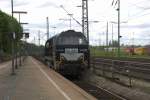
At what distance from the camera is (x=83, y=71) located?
34.9 metres

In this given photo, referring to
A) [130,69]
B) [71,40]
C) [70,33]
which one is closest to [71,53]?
[71,40]

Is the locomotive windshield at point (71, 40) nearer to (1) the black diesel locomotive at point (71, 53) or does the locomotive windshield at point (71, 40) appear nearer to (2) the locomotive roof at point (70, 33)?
(1) the black diesel locomotive at point (71, 53)

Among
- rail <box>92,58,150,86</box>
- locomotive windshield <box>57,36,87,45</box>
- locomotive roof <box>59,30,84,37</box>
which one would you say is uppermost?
locomotive roof <box>59,30,84,37</box>

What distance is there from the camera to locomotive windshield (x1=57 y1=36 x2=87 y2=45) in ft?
115

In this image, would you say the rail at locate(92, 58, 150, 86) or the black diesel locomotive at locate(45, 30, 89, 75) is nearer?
the rail at locate(92, 58, 150, 86)

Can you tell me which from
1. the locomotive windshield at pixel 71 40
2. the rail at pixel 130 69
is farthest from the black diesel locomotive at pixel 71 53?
the rail at pixel 130 69

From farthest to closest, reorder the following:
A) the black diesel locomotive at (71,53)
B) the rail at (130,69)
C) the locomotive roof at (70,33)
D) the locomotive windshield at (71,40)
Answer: the locomotive roof at (70,33) → the locomotive windshield at (71,40) → the black diesel locomotive at (71,53) → the rail at (130,69)

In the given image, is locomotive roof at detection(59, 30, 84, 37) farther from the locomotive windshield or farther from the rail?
the rail

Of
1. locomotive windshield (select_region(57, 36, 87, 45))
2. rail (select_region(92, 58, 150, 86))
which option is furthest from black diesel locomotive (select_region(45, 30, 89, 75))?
rail (select_region(92, 58, 150, 86))

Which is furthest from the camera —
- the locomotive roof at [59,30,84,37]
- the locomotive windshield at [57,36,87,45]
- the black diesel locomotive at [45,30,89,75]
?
the locomotive roof at [59,30,84,37]

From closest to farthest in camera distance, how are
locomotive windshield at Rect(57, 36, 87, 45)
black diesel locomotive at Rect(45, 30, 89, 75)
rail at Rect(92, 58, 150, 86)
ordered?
rail at Rect(92, 58, 150, 86)
black diesel locomotive at Rect(45, 30, 89, 75)
locomotive windshield at Rect(57, 36, 87, 45)

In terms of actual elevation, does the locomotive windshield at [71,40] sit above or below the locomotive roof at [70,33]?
below

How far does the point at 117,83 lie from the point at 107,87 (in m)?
0.81

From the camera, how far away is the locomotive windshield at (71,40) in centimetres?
3517
